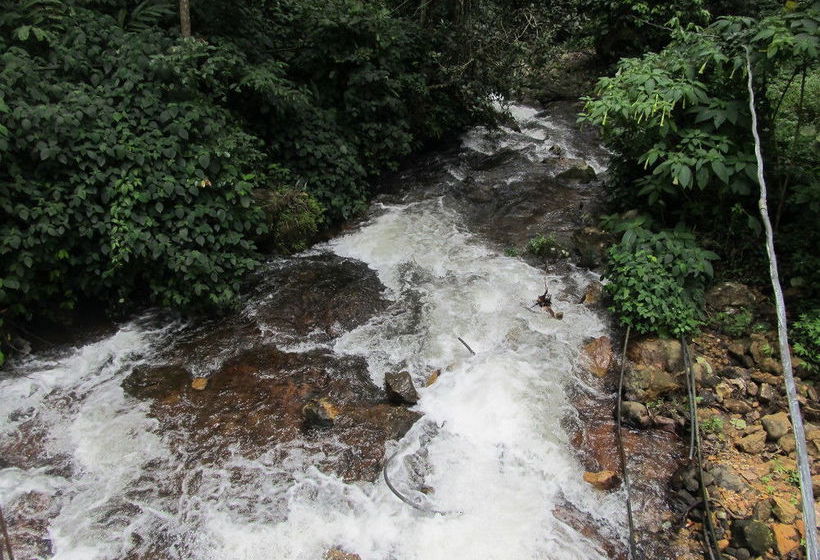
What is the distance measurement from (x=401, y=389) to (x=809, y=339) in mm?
3821

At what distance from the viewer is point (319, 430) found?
469cm

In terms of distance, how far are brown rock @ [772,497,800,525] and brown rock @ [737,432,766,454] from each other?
55cm

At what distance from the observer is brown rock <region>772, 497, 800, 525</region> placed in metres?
3.51

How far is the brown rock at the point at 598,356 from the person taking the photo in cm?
525

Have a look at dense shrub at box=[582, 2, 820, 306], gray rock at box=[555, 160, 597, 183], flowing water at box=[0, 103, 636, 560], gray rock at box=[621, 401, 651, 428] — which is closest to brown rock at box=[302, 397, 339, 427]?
flowing water at box=[0, 103, 636, 560]

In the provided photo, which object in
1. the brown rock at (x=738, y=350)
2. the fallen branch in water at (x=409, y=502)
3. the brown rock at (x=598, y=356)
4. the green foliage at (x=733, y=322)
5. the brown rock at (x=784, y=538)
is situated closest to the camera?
the brown rock at (x=784, y=538)

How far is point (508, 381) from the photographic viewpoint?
512 centimetres

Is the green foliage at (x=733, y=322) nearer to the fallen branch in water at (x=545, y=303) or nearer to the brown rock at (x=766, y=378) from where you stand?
the brown rock at (x=766, y=378)

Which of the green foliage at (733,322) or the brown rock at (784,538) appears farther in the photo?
the green foliage at (733,322)

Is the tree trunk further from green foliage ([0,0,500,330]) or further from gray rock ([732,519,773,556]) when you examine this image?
gray rock ([732,519,773,556])

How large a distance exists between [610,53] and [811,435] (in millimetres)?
12405

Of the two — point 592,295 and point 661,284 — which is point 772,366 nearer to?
point 661,284

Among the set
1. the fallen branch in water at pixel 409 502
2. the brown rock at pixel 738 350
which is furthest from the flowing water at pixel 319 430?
the brown rock at pixel 738 350

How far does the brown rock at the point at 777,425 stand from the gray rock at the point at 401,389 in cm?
307
